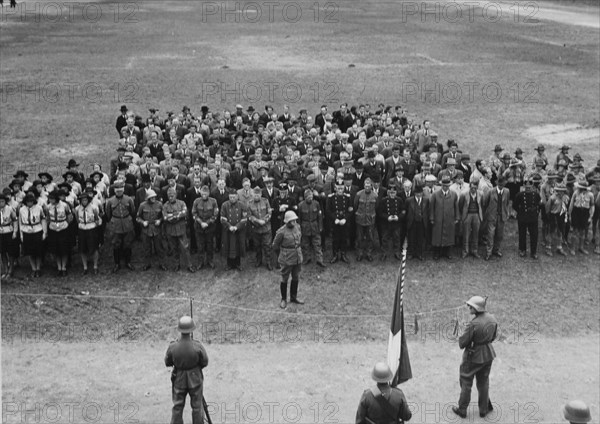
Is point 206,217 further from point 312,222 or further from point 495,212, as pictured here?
point 495,212

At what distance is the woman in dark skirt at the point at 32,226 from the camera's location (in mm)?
14141

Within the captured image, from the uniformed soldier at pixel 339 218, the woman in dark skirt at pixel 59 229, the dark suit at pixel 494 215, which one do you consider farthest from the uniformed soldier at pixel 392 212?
the woman in dark skirt at pixel 59 229

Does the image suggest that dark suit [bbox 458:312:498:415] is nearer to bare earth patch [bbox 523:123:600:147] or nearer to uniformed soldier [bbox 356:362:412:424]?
uniformed soldier [bbox 356:362:412:424]

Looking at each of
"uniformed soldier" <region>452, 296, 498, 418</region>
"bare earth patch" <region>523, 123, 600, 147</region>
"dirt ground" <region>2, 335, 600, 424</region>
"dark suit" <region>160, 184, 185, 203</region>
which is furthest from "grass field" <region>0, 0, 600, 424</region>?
"dark suit" <region>160, 184, 185, 203</region>

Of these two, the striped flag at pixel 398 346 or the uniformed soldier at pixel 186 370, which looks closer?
the uniformed soldier at pixel 186 370

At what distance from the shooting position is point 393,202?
49.9ft

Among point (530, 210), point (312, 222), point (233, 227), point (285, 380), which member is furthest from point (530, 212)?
point (285, 380)

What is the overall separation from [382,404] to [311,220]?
7085 millimetres

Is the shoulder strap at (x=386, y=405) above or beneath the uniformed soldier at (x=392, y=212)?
beneath

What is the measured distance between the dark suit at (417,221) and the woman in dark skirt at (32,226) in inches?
296

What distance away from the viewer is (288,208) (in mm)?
15172

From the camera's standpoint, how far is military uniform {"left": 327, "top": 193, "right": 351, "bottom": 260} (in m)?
15.2

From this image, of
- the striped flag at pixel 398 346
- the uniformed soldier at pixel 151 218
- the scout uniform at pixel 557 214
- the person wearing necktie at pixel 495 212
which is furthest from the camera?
the scout uniform at pixel 557 214

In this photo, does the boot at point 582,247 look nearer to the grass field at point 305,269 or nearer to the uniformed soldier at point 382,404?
the grass field at point 305,269
